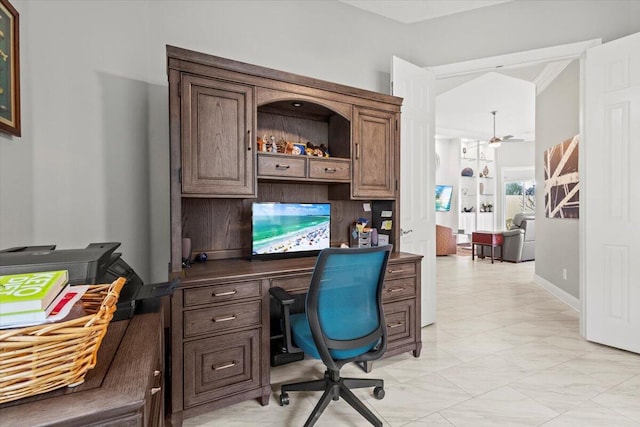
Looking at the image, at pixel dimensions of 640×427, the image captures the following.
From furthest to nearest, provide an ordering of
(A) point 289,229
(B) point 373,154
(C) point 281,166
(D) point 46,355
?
1. (B) point 373,154
2. (A) point 289,229
3. (C) point 281,166
4. (D) point 46,355

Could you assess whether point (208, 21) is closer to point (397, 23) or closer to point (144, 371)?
point (397, 23)

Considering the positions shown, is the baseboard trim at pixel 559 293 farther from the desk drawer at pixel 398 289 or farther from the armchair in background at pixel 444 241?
the armchair in background at pixel 444 241

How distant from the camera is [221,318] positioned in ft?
6.33

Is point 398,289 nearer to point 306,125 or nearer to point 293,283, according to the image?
point 293,283

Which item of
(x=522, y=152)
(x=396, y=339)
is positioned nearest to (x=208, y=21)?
(x=396, y=339)

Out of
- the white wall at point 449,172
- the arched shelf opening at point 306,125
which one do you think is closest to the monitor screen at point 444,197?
the white wall at point 449,172

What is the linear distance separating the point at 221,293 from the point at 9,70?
4.69 ft

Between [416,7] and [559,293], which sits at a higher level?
[416,7]

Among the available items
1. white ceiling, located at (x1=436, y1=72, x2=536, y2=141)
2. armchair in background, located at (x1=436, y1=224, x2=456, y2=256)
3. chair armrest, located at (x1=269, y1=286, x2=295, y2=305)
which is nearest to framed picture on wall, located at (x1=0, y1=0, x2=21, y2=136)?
chair armrest, located at (x1=269, y1=286, x2=295, y2=305)

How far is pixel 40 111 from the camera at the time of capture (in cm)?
190

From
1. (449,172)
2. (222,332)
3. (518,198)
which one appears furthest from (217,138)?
(518,198)

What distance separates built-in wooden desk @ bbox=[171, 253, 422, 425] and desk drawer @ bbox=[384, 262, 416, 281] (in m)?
0.68

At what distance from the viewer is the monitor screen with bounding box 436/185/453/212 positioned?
32.5 feet

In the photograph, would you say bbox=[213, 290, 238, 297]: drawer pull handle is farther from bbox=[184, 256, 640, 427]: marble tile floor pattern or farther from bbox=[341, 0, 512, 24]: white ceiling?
bbox=[341, 0, 512, 24]: white ceiling
